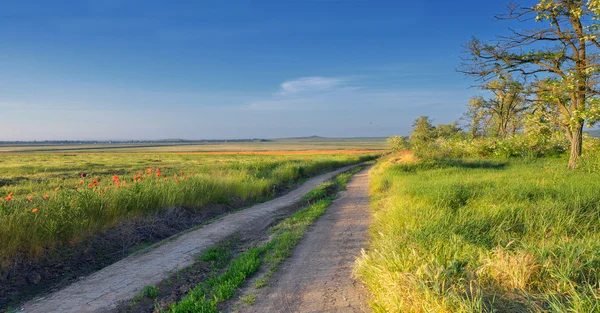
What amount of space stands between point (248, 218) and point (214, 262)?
12.0 ft

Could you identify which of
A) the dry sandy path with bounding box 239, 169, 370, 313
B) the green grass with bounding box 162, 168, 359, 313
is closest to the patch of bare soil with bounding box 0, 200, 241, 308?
the green grass with bounding box 162, 168, 359, 313

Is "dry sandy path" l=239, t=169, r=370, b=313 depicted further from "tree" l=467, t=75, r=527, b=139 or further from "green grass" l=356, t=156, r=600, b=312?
"tree" l=467, t=75, r=527, b=139

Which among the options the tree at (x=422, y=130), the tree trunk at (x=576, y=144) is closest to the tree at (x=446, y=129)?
the tree at (x=422, y=130)

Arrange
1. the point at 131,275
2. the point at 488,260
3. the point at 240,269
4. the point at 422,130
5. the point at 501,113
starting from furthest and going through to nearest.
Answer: the point at 422,130, the point at 501,113, the point at 131,275, the point at 240,269, the point at 488,260

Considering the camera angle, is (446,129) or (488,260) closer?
(488,260)

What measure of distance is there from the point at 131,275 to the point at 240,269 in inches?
77.1

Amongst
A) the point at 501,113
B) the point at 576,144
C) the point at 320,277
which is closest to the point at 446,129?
the point at 501,113

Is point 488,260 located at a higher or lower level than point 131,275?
higher

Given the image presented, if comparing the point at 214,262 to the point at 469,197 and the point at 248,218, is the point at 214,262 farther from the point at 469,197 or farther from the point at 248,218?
the point at 469,197

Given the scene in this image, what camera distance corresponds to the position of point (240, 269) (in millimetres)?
5484

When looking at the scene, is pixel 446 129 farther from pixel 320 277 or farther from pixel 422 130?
pixel 320 277

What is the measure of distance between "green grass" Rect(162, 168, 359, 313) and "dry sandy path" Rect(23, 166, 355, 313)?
2.11ft

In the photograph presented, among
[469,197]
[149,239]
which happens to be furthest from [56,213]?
[469,197]

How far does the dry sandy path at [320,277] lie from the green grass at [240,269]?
7.9 inches
